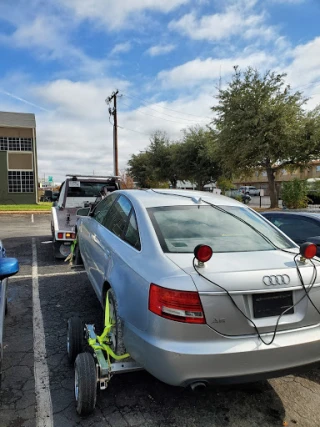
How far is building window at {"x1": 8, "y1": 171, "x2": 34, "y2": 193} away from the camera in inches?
1126

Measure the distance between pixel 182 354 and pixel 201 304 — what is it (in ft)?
1.07

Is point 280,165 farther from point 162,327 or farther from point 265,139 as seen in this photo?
point 162,327

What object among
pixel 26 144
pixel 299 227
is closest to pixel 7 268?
pixel 299 227

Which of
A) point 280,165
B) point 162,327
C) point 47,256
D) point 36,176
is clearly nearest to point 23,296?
point 47,256

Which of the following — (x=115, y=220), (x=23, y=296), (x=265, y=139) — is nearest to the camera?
(x=115, y=220)

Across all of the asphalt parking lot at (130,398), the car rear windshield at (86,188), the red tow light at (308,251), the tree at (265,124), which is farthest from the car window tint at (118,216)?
the tree at (265,124)

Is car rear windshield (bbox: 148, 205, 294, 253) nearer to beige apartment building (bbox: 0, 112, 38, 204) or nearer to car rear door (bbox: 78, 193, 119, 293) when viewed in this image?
car rear door (bbox: 78, 193, 119, 293)

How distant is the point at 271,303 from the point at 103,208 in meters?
2.71

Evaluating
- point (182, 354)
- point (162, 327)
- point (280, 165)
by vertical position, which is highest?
point (280, 165)

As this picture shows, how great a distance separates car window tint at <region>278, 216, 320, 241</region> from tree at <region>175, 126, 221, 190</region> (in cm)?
2569

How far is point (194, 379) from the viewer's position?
2059 mm

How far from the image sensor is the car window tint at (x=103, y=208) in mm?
4117

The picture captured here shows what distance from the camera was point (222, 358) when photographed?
6.75 feet

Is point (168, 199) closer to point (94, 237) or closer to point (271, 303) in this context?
point (94, 237)
